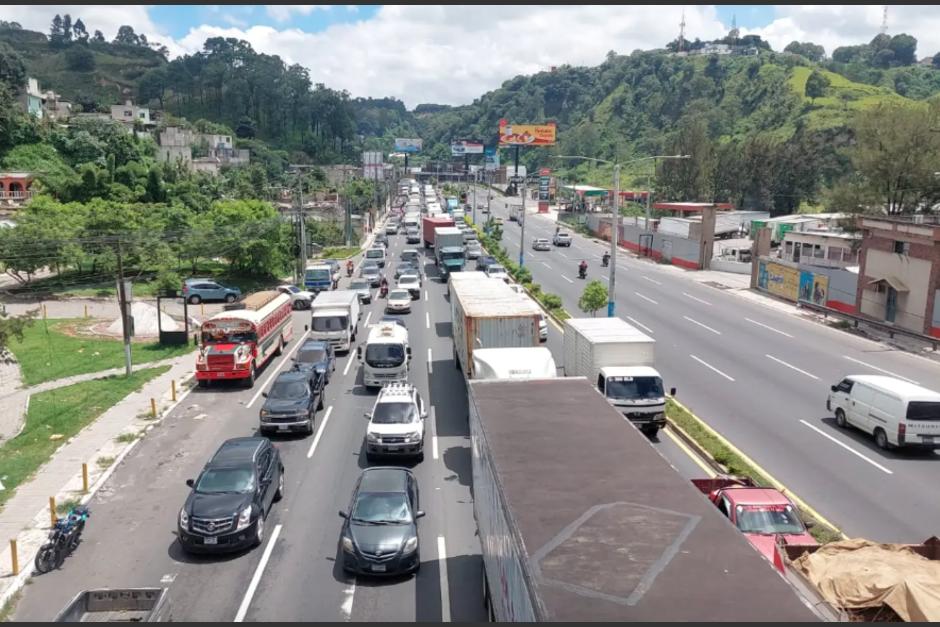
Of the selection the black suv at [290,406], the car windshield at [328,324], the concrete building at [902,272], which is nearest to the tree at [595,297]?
the car windshield at [328,324]

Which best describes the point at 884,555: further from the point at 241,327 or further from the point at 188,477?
the point at 241,327

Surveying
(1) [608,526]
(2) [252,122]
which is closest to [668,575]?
(1) [608,526]

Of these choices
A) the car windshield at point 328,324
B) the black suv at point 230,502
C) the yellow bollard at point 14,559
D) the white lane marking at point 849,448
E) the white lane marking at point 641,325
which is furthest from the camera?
the white lane marking at point 641,325

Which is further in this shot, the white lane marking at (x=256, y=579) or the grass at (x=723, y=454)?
the grass at (x=723, y=454)

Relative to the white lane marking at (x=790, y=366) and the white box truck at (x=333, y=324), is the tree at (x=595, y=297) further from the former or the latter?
the white box truck at (x=333, y=324)

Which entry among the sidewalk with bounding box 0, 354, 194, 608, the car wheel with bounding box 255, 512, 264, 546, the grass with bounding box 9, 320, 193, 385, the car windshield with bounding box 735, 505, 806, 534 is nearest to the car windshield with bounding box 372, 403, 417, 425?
the car wheel with bounding box 255, 512, 264, 546

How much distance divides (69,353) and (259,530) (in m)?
24.6

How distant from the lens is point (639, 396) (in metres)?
21.5

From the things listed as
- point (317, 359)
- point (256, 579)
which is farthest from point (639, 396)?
point (317, 359)

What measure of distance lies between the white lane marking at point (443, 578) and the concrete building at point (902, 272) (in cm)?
3194

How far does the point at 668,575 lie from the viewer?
818 centimetres

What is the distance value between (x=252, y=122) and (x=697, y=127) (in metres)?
112

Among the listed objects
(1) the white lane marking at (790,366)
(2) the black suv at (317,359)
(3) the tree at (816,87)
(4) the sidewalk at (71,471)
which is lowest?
(4) the sidewalk at (71,471)

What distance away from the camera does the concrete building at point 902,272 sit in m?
37.1
